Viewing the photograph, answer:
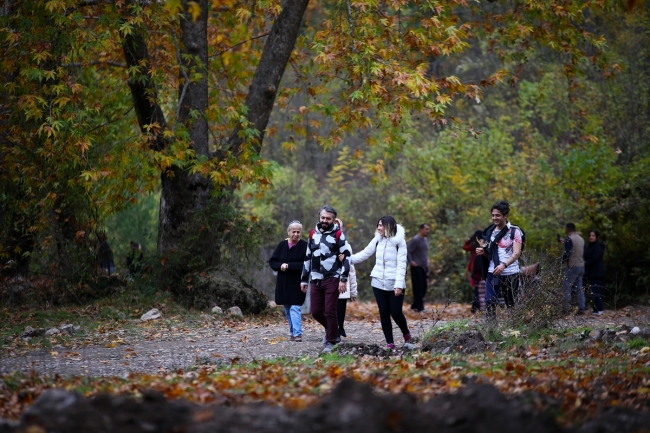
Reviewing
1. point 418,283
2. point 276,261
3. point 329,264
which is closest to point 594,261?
point 418,283

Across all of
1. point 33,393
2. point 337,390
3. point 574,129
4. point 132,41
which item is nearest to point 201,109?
point 132,41

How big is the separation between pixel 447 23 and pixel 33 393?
12.1m

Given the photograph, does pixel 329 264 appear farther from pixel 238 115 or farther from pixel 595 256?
pixel 595 256

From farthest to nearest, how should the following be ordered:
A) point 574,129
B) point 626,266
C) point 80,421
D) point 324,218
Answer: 1. point 574,129
2. point 626,266
3. point 324,218
4. point 80,421

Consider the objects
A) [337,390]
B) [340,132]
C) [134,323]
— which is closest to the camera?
[337,390]

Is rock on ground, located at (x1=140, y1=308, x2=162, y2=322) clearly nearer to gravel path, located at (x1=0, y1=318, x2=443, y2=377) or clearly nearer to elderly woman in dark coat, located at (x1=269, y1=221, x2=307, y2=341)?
gravel path, located at (x1=0, y1=318, x2=443, y2=377)

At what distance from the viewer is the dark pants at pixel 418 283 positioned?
19.4 meters

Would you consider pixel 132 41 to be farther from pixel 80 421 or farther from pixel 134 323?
pixel 80 421

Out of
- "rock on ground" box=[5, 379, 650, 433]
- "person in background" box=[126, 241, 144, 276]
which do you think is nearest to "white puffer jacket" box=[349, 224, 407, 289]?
"rock on ground" box=[5, 379, 650, 433]

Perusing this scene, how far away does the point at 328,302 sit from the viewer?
11.2 m

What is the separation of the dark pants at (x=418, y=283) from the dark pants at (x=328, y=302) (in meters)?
8.09

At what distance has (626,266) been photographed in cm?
2127

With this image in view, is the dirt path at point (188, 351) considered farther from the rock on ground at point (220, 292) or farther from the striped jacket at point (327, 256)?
the rock on ground at point (220, 292)

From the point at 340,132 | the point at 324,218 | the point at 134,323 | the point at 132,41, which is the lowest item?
the point at 134,323
